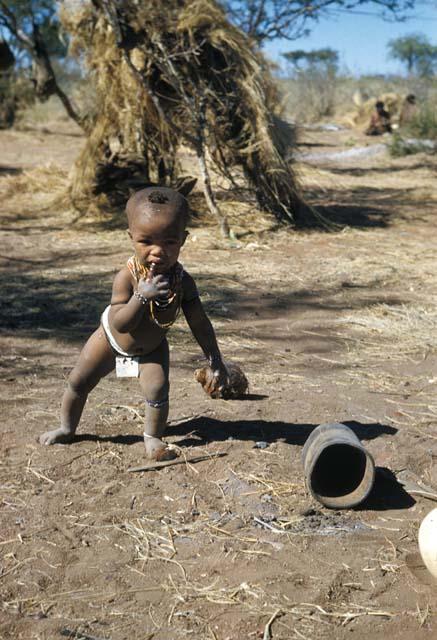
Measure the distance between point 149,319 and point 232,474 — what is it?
2.57 ft

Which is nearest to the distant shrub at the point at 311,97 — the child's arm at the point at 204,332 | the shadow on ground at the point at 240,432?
the shadow on ground at the point at 240,432

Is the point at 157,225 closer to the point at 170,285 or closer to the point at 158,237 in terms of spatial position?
the point at 158,237

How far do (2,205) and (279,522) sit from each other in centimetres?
914

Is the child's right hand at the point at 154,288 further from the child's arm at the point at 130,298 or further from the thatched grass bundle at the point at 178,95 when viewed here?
the thatched grass bundle at the point at 178,95

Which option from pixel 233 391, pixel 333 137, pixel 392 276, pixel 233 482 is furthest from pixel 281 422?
pixel 333 137

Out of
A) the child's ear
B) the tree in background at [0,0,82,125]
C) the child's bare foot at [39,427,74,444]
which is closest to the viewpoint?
the child's bare foot at [39,427,74,444]

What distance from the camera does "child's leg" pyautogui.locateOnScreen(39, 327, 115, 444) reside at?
3752mm

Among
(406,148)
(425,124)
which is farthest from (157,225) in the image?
(425,124)

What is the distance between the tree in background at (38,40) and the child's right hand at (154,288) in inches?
326

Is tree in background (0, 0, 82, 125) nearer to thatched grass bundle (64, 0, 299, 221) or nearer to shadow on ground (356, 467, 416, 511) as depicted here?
thatched grass bundle (64, 0, 299, 221)

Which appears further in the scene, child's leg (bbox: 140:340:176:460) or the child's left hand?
the child's left hand

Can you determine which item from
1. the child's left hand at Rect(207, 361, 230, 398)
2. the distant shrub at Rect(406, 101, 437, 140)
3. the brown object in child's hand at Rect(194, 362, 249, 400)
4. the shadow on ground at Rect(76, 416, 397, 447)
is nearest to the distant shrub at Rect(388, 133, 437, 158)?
the distant shrub at Rect(406, 101, 437, 140)

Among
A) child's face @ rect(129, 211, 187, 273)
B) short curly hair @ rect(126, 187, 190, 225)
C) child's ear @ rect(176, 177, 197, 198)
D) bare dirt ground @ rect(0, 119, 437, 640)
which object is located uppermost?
short curly hair @ rect(126, 187, 190, 225)

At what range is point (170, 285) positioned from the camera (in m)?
3.60
